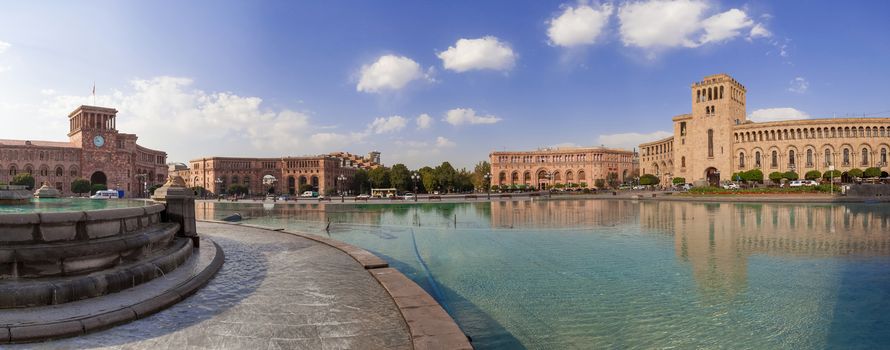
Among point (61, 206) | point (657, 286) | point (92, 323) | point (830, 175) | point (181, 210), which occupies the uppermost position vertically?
point (830, 175)

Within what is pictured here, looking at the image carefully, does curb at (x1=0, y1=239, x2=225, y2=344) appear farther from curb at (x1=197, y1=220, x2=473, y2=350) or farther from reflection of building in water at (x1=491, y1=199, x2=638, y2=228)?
reflection of building in water at (x1=491, y1=199, x2=638, y2=228)

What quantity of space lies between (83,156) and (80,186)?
10.8 meters

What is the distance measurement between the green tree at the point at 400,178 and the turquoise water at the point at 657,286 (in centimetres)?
6546

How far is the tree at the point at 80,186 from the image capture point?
67.9m

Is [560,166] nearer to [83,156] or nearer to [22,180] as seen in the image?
[83,156]

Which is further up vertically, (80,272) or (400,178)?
(400,178)

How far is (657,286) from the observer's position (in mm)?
8977

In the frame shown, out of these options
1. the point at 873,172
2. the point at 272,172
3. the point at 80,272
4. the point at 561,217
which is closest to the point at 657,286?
the point at 80,272

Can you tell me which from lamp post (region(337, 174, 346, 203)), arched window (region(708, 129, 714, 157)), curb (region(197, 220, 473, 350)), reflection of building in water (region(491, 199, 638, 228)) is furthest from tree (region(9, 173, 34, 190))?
arched window (region(708, 129, 714, 157))

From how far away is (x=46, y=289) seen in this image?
5.70 metres

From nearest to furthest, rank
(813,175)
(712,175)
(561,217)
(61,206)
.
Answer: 1. (61,206)
2. (561,217)
3. (813,175)
4. (712,175)

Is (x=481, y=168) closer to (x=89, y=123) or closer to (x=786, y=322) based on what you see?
(x=89, y=123)

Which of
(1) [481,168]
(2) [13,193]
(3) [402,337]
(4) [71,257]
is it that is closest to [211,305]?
(4) [71,257]

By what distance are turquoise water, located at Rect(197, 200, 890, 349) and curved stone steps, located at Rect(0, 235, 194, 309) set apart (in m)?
4.92
